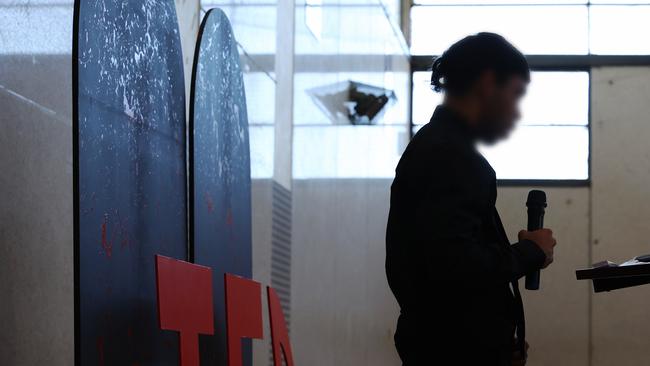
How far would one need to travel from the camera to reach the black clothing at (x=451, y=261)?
184 cm

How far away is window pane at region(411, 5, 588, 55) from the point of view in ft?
29.8

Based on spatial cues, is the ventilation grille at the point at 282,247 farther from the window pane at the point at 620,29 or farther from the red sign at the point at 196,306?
the window pane at the point at 620,29

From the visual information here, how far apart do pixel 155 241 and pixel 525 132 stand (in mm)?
7130

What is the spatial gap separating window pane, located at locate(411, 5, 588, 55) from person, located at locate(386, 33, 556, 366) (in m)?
7.24

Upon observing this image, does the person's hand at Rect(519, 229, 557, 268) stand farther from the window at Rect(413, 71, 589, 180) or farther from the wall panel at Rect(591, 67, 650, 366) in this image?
the window at Rect(413, 71, 589, 180)

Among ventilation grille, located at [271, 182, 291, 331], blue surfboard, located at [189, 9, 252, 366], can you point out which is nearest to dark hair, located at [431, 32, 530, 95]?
blue surfboard, located at [189, 9, 252, 366]

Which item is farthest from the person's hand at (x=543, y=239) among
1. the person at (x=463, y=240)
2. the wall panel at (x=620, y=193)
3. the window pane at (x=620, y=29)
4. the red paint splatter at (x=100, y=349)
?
the window pane at (x=620, y=29)

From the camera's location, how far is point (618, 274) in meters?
2.05

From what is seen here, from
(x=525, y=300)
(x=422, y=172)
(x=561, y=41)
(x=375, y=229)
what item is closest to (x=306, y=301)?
(x=375, y=229)

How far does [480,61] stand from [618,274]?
485mm

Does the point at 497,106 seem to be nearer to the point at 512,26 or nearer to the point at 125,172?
the point at 125,172

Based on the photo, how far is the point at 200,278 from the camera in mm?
2252

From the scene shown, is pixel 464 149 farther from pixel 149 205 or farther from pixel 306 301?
pixel 306 301

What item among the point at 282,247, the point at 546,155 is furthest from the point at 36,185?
the point at 546,155
